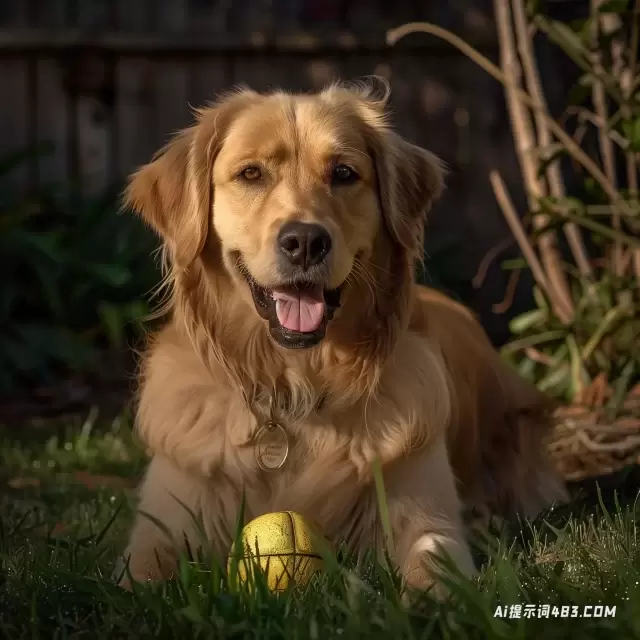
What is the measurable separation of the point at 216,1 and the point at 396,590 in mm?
5813

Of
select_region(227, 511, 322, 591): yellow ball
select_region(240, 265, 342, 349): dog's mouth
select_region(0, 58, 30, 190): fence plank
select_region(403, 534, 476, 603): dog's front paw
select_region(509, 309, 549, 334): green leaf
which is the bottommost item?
select_region(403, 534, 476, 603): dog's front paw

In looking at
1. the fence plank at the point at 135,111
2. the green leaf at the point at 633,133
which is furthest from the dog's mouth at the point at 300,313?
the fence plank at the point at 135,111

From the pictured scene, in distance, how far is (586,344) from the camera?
475cm

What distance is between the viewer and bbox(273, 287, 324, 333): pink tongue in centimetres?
280

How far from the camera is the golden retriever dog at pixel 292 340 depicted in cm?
279

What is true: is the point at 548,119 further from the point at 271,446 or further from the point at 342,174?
the point at 271,446

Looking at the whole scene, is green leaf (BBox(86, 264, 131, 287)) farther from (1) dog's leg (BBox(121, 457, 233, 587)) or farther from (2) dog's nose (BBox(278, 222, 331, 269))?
(2) dog's nose (BBox(278, 222, 331, 269))

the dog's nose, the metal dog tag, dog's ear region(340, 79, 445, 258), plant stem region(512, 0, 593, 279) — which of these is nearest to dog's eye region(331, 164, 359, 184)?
dog's ear region(340, 79, 445, 258)

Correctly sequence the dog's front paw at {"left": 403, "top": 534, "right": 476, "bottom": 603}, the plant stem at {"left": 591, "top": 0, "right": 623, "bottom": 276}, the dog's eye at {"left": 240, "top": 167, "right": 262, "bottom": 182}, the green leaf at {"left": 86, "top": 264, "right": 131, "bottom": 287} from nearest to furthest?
the dog's front paw at {"left": 403, "top": 534, "right": 476, "bottom": 603} < the dog's eye at {"left": 240, "top": 167, "right": 262, "bottom": 182} < the plant stem at {"left": 591, "top": 0, "right": 623, "bottom": 276} < the green leaf at {"left": 86, "top": 264, "right": 131, "bottom": 287}

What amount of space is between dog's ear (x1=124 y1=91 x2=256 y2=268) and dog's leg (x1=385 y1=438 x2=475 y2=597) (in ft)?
2.81

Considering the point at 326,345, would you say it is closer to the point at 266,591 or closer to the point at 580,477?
the point at 266,591

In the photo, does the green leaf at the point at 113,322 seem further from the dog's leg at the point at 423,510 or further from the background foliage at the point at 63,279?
the dog's leg at the point at 423,510

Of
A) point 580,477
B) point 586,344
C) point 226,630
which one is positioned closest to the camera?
point 226,630

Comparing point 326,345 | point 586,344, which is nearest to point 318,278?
point 326,345
